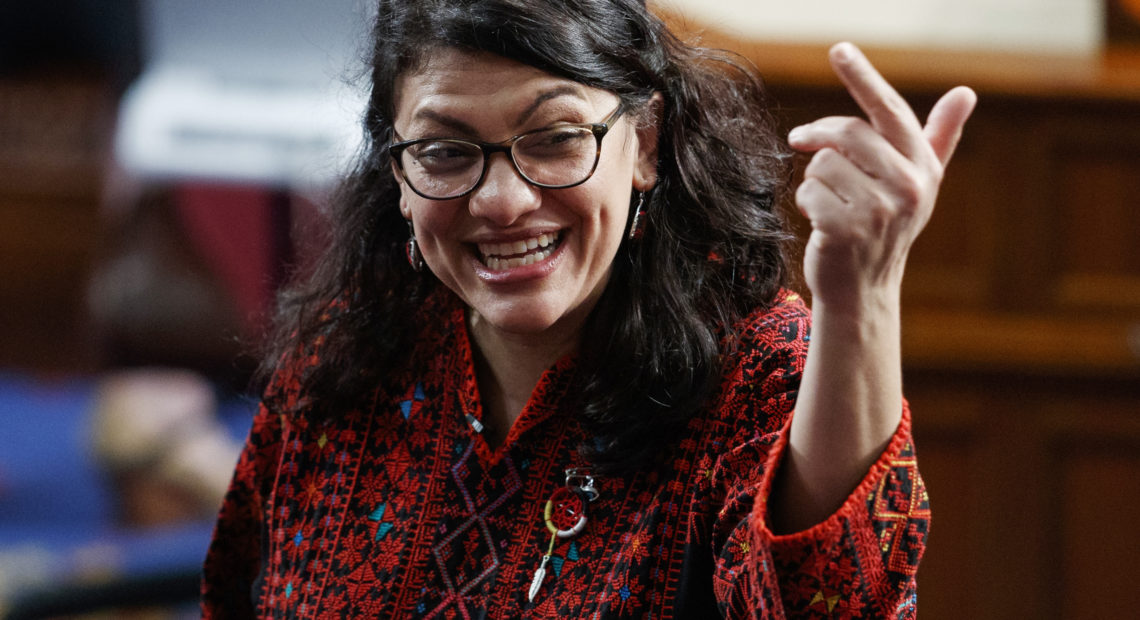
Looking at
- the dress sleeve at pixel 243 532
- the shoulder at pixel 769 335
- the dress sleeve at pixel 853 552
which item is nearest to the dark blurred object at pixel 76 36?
the dress sleeve at pixel 243 532

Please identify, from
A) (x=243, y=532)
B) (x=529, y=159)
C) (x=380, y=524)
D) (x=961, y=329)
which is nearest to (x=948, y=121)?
(x=529, y=159)

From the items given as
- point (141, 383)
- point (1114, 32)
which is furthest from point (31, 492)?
point (1114, 32)

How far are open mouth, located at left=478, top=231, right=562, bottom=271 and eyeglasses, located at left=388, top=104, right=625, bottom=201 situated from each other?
0.06 m

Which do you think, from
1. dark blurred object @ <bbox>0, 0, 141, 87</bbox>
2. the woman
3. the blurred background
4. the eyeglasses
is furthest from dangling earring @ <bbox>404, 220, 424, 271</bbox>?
dark blurred object @ <bbox>0, 0, 141, 87</bbox>

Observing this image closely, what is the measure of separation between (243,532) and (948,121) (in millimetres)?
986

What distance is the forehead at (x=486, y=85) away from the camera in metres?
1.05

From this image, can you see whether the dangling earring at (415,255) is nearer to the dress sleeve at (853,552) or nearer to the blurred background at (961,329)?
the dress sleeve at (853,552)

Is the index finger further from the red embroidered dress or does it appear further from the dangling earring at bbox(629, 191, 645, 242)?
the dangling earring at bbox(629, 191, 645, 242)

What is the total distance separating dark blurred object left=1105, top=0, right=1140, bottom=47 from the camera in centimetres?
254

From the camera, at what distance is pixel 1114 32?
2.56 meters

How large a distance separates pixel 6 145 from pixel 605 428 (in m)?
3.29

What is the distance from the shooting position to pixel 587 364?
3.89 feet

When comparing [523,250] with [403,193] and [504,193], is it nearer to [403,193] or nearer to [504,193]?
[504,193]

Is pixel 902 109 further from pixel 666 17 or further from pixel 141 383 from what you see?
pixel 141 383
